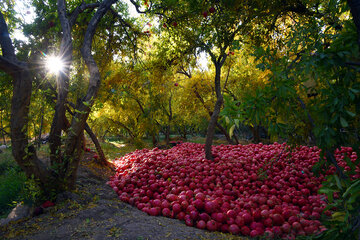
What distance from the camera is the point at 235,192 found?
4.63 m

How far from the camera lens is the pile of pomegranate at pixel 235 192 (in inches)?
139

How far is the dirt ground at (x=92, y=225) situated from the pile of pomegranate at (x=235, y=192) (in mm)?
324

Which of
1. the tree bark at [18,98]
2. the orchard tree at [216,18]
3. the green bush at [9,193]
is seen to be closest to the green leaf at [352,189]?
the orchard tree at [216,18]

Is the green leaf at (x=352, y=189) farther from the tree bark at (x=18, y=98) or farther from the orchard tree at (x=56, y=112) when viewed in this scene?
the tree bark at (x=18, y=98)

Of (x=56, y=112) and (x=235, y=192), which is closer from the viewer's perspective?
(x=56, y=112)

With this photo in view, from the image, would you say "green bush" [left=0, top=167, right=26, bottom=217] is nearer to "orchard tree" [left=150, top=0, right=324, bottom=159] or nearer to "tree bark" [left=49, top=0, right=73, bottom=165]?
"tree bark" [left=49, top=0, right=73, bottom=165]

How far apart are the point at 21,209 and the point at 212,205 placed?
11.6 ft

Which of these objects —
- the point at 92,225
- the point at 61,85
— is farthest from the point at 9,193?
the point at 92,225

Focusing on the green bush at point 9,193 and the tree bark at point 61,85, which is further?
the green bush at point 9,193

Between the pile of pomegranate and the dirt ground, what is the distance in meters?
0.32

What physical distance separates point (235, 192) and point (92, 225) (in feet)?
9.33

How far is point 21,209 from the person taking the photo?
407 centimetres

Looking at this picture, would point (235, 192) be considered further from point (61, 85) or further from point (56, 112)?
point (61, 85)

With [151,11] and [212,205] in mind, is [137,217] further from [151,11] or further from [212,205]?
[151,11]
